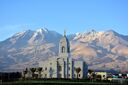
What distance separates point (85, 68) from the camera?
190 metres

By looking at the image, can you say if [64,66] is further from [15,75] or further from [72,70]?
[15,75]

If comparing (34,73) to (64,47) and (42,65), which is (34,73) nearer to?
(42,65)

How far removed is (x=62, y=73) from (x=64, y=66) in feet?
9.60

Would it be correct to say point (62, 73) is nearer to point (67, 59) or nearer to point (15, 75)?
point (67, 59)

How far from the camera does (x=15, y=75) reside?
597ft

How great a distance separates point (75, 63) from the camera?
7367 inches

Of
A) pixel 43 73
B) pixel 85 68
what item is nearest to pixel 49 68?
pixel 43 73

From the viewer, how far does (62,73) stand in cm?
18300

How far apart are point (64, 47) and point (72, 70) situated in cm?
978

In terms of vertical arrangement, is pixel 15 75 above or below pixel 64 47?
below

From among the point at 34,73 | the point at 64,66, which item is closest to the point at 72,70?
the point at 64,66

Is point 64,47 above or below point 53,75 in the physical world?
above

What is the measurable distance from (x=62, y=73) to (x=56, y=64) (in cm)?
445

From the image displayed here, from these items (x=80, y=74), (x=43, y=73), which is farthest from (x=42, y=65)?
(x=80, y=74)
